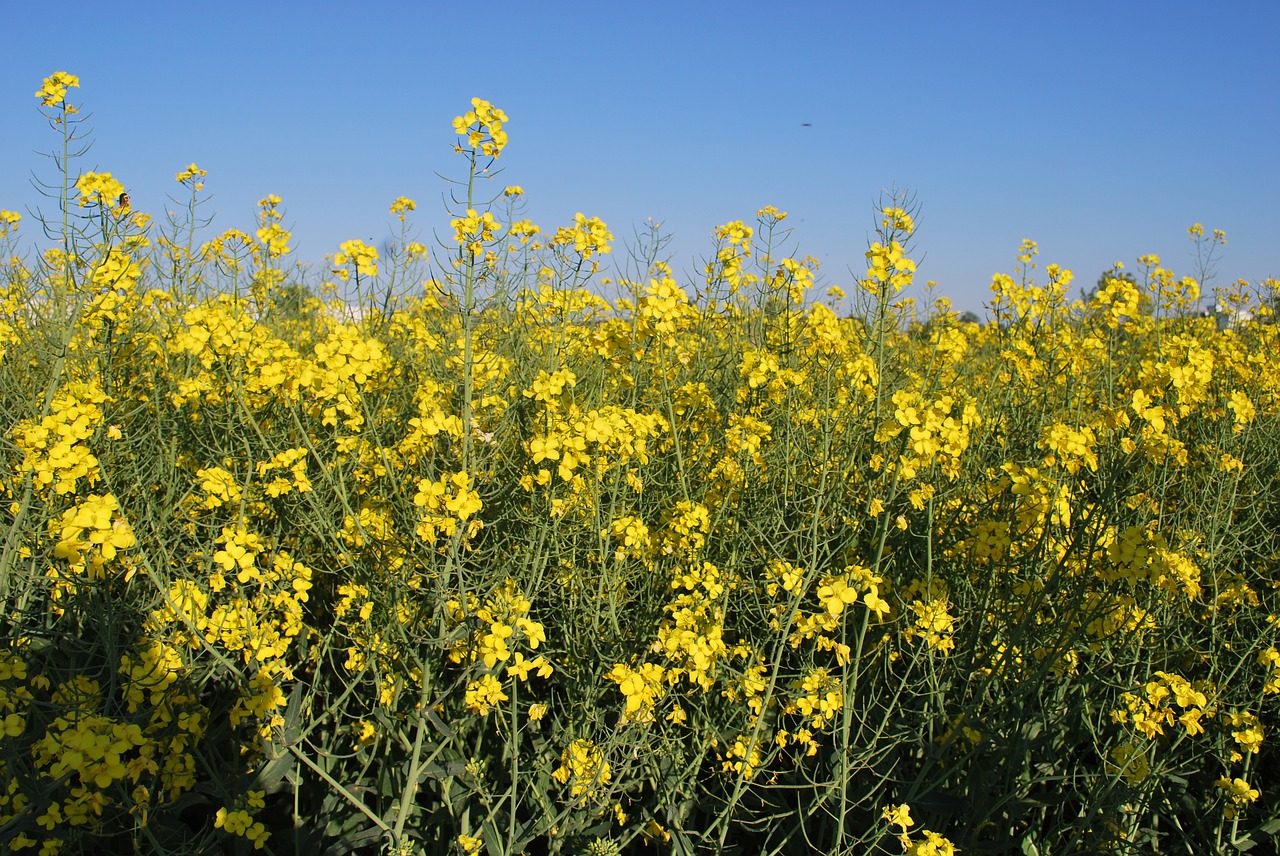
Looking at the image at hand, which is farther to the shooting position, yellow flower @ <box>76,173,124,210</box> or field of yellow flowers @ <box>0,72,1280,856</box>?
yellow flower @ <box>76,173,124,210</box>

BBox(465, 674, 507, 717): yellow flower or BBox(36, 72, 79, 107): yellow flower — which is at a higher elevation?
BBox(36, 72, 79, 107): yellow flower

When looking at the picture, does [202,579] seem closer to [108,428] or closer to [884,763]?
[108,428]

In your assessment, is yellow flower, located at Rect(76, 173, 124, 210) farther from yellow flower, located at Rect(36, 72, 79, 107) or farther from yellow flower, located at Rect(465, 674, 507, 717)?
yellow flower, located at Rect(465, 674, 507, 717)

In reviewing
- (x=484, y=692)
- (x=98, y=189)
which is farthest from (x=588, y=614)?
(x=98, y=189)

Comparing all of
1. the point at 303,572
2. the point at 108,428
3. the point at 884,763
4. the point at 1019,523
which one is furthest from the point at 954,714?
the point at 108,428

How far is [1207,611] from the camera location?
2613 millimetres

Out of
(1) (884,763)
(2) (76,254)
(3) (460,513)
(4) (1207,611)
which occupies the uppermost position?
(2) (76,254)

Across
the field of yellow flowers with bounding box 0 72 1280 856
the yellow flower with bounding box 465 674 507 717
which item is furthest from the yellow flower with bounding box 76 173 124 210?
the yellow flower with bounding box 465 674 507 717

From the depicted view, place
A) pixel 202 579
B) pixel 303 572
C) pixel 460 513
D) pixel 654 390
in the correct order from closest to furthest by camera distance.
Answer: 1. pixel 460 513
2. pixel 303 572
3. pixel 202 579
4. pixel 654 390

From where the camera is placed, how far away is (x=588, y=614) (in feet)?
7.32

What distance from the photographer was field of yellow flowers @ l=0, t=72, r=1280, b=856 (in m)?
2.00

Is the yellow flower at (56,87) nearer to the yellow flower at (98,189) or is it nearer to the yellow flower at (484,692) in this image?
the yellow flower at (98,189)

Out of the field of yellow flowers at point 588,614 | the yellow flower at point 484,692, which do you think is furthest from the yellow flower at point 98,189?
the yellow flower at point 484,692

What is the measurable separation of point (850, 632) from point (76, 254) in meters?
2.76
